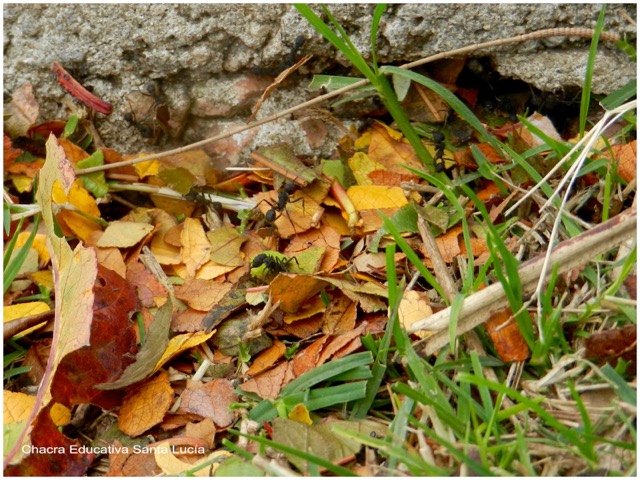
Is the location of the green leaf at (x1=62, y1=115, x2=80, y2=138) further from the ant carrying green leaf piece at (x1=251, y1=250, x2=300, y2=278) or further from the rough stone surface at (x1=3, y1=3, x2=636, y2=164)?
the ant carrying green leaf piece at (x1=251, y1=250, x2=300, y2=278)

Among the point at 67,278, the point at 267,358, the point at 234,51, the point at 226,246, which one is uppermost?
the point at 234,51

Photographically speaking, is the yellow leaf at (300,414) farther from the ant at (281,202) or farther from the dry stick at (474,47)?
the dry stick at (474,47)

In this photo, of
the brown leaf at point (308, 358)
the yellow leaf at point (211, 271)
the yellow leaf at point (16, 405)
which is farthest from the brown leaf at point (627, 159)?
the yellow leaf at point (16, 405)

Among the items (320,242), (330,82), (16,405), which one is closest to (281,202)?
(320,242)

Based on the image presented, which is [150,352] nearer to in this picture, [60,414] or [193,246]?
[60,414]

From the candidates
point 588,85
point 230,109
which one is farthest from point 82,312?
point 588,85

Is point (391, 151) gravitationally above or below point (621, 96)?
below

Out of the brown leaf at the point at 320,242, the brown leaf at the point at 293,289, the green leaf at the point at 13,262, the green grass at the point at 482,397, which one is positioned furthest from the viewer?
the brown leaf at the point at 320,242
